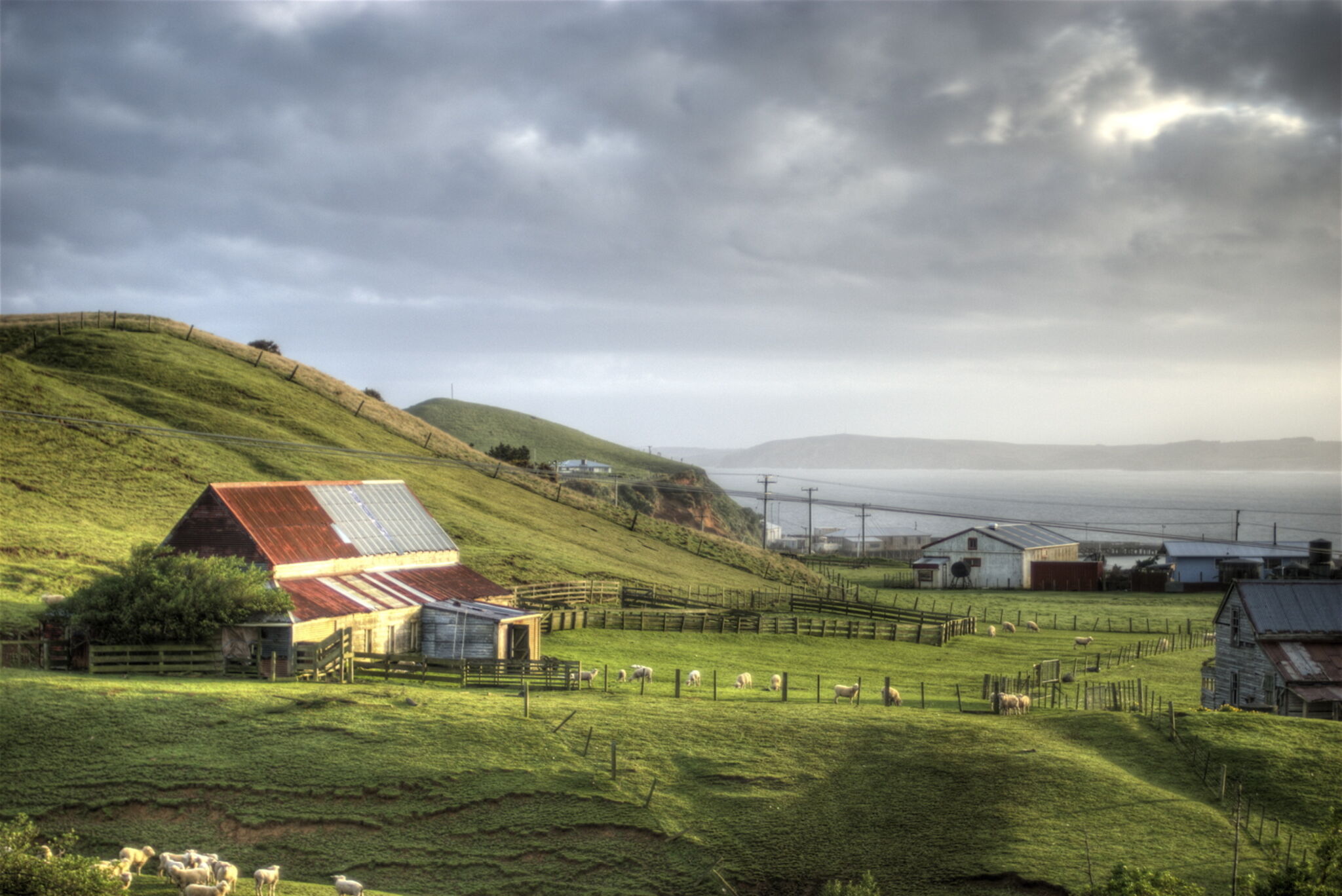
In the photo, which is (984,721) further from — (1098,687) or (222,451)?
(222,451)

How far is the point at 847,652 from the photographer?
48562 mm

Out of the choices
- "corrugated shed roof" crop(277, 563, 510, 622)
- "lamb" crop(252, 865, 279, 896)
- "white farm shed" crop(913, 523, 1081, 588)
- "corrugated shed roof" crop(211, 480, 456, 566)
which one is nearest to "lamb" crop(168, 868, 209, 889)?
"lamb" crop(252, 865, 279, 896)

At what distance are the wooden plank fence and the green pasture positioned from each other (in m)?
2.18

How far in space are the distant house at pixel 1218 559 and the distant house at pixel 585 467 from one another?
8327 centimetres

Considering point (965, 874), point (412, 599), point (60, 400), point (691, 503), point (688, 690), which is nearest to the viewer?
point (965, 874)

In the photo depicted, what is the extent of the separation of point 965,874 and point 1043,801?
3.75 m

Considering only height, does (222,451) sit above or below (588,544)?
above

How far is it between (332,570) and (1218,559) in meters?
77.8

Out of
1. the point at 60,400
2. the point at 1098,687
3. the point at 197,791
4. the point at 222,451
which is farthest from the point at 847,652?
the point at 60,400

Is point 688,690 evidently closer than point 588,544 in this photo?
Yes

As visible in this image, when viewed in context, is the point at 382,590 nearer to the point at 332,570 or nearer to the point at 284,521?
the point at 332,570

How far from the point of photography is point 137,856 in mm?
20656

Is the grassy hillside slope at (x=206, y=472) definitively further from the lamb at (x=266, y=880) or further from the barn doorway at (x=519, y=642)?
the lamb at (x=266, y=880)

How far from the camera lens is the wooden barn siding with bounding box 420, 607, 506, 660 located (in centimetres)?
4066
